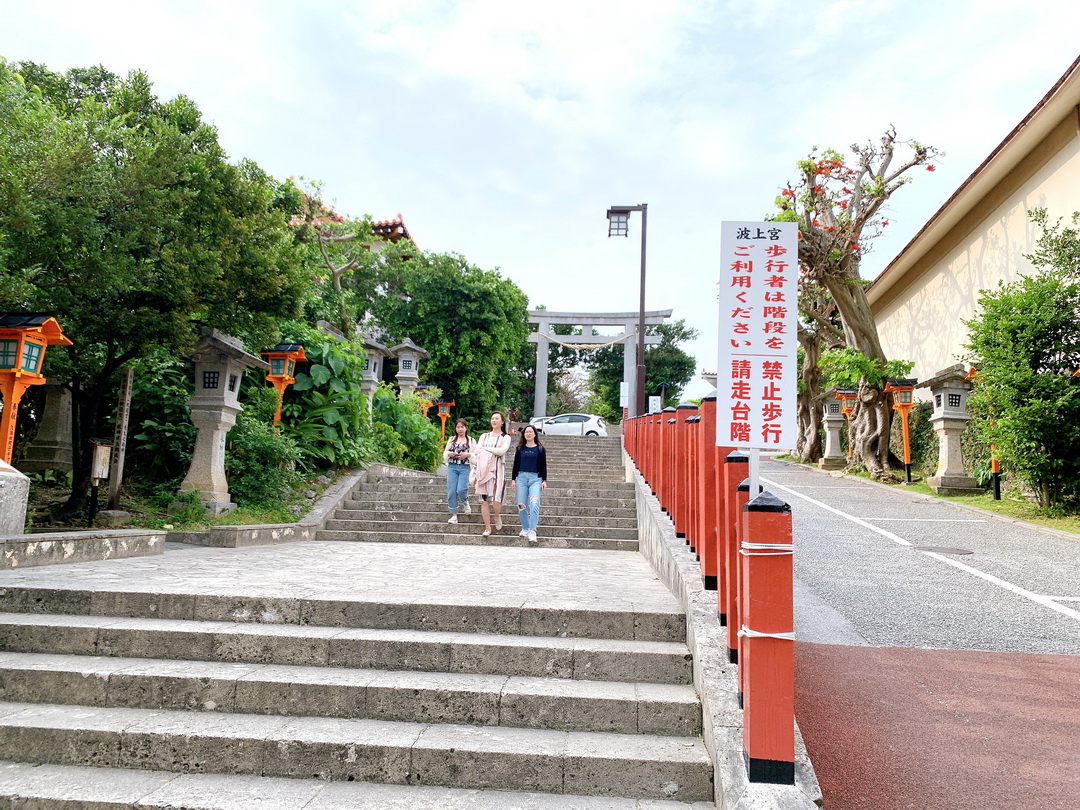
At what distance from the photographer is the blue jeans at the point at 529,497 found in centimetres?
808

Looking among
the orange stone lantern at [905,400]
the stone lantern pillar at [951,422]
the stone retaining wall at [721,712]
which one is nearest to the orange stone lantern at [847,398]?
the orange stone lantern at [905,400]

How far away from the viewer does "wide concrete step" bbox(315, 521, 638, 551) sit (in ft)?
27.8

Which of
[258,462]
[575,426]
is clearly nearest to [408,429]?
[258,462]

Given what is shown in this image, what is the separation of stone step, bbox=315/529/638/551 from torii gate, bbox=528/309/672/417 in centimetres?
2161

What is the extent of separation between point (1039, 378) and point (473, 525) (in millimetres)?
9213

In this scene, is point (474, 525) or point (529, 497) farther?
point (474, 525)

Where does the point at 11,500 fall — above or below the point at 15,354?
below

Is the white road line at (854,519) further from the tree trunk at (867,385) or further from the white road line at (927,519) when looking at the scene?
the tree trunk at (867,385)

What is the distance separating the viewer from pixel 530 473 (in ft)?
26.3

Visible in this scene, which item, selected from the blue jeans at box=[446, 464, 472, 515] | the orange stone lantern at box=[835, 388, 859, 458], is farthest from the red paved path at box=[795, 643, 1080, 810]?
the orange stone lantern at box=[835, 388, 859, 458]

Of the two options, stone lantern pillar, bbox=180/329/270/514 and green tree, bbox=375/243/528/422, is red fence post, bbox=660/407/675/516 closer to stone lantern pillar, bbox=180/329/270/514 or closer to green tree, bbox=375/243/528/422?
stone lantern pillar, bbox=180/329/270/514

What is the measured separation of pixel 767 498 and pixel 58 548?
18.5 feet

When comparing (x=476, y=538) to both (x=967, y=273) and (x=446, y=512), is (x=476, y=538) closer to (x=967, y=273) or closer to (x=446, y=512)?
(x=446, y=512)

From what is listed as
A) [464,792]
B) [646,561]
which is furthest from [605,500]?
[464,792]
